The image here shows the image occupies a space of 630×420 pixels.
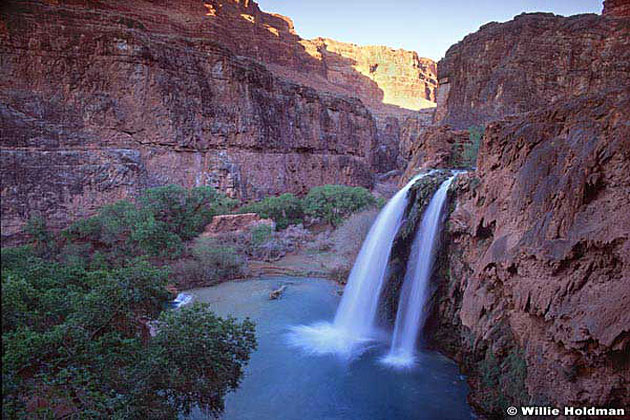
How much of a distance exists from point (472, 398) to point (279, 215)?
16.8 meters

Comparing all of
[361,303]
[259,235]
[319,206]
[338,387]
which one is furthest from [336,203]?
[338,387]

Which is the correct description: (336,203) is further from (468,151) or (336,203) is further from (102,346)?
(102,346)

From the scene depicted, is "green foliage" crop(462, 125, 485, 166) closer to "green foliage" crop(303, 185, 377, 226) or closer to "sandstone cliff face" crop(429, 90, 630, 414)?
"sandstone cliff face" crop(429, 90, 630, 414)

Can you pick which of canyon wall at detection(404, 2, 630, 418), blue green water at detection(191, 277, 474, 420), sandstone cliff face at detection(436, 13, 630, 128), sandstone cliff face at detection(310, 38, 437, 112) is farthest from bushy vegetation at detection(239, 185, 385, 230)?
sandstone cliff face at detection(310, 38, 437, 112)

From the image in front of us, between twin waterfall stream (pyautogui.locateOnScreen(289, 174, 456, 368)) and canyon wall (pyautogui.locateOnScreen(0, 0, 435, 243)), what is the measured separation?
6.92 m

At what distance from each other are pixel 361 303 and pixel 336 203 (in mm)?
12410

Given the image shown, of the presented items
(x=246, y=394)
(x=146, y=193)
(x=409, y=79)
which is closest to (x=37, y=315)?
(x=246, y=394)

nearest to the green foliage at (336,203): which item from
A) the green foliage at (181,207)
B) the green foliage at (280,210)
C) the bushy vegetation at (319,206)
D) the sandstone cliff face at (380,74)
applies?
the bushy vegetation at (319,206)

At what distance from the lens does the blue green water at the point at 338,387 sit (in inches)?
268

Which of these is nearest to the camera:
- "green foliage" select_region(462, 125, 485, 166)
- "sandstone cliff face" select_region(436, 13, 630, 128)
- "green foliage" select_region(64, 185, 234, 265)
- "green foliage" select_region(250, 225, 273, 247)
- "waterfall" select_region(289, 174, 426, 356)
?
"waterfall" select_region(289, 174, 426, 356)

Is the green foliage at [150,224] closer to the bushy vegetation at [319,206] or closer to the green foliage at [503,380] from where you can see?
the bushy vegetation at [319,206]

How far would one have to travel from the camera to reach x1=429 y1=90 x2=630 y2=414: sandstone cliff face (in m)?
4.19

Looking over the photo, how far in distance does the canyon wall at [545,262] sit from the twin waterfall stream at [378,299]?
45cm

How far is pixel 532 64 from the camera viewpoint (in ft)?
54.5
